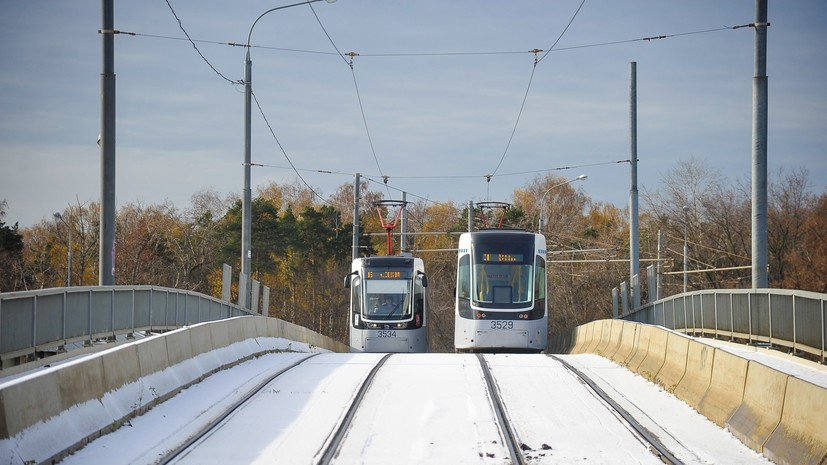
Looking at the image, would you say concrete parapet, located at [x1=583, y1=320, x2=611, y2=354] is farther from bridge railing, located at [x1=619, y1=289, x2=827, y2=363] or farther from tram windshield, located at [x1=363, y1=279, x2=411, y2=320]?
tram windshield, located at [x1=363, y1=279, x2=411, y2=320]

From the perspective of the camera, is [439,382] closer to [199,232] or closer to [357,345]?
[357,345]

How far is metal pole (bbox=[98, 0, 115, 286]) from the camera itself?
64.1ft

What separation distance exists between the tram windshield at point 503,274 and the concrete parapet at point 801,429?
1937cm

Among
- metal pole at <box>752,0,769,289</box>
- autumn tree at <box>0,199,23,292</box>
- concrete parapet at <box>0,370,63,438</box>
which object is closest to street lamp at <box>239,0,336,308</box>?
metal pole at <box>752,0,769,289</box>

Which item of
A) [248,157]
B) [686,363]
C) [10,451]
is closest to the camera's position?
[10,451]

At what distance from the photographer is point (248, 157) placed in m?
31.7

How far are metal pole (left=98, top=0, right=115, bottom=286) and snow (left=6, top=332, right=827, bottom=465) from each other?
3100 mm

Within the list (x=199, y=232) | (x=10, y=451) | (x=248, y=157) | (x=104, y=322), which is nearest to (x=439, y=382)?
(x=104, y=322)

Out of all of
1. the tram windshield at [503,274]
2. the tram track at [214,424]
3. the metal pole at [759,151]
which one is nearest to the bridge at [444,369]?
the tram track at [214,424]

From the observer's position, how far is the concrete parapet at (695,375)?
45.8 ft

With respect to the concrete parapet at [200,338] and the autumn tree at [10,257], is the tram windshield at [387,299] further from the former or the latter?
the autumn tree at [10,257]

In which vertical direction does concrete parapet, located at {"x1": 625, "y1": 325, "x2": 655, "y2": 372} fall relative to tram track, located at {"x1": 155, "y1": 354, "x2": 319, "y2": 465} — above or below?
above

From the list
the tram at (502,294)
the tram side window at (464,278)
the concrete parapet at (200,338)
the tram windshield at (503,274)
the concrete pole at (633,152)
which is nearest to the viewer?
the concrete parapet at (200,338)

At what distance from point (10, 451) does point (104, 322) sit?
451 inches
